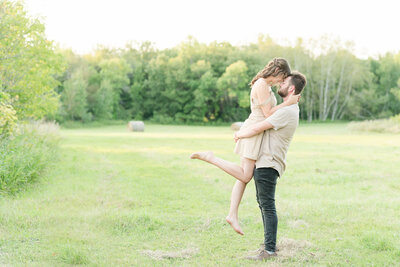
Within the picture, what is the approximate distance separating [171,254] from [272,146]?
176cm

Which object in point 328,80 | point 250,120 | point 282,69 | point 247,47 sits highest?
point 247,47

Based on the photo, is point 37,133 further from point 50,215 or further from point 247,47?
point 247,47

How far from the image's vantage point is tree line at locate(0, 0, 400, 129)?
158ft

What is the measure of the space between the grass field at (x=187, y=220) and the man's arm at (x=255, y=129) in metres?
1.45

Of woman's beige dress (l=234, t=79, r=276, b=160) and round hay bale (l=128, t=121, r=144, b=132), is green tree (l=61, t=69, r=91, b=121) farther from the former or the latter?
woman's beige dress (l=234, t=79, r=276, b=160)

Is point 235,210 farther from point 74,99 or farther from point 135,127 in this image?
point 74,99

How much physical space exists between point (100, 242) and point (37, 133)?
38.4 ft

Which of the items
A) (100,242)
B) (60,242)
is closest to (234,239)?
(100,242)

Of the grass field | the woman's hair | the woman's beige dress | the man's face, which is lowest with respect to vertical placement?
the grass field

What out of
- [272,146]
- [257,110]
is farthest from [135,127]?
[272,146]

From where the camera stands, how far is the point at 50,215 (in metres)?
6.62

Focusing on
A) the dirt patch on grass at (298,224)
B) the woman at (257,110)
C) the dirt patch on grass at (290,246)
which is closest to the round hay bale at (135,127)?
the dirt patch on grass at (298,224)

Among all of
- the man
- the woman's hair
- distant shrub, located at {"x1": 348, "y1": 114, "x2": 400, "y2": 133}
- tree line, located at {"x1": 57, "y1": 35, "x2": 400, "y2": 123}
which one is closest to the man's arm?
the man

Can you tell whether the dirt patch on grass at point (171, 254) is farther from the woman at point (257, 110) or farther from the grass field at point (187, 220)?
the woman at point (257, 110)
